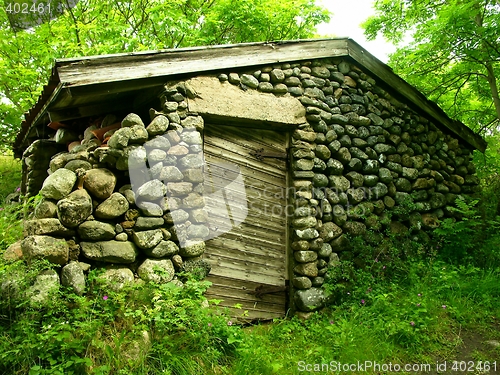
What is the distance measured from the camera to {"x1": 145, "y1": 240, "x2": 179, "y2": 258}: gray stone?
3.49 metres

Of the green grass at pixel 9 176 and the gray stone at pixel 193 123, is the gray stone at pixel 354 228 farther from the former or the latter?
the green grass at pixel 9 176

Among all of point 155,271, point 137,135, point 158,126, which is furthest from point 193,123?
point 155,271

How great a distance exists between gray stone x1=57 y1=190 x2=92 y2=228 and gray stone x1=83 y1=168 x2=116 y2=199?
4.0 inches

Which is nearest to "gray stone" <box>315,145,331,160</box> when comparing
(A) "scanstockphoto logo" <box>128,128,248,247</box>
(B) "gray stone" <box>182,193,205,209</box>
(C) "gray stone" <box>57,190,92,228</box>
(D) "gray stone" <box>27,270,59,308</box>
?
(A) "scanstockphoto logo" <box>128,128,248,247</box>

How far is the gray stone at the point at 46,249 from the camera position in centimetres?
293

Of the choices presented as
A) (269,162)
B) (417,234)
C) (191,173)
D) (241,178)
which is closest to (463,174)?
(417,234)

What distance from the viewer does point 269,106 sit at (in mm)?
4605

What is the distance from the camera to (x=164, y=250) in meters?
3.55

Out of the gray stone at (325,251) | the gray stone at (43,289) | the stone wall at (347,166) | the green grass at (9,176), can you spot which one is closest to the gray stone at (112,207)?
the gray stone at (43,289)

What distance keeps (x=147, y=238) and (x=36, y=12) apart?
898 centimetres

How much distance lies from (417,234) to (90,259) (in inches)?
187

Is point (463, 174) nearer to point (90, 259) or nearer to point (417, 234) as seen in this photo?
point (417, 234)

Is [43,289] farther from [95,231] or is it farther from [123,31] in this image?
[123,31]

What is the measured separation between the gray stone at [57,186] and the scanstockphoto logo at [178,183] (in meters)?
0.54
